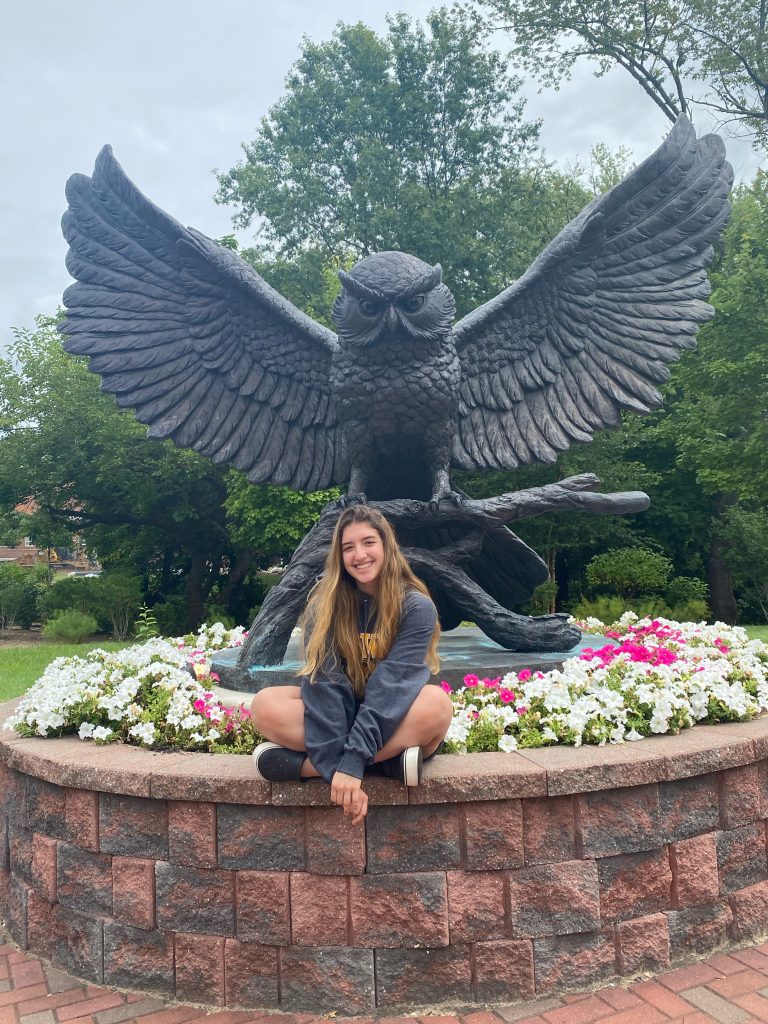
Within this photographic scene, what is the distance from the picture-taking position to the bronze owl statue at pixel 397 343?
405 centimetres

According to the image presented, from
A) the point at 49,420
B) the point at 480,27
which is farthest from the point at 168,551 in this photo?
the point at 480,27

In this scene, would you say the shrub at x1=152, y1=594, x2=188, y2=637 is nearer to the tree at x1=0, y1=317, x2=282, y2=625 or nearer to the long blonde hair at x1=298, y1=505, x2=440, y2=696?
the tree at x1=0, y1=317, x2=282, y2=625

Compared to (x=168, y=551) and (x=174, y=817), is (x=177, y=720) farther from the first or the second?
(x=168, y=551)

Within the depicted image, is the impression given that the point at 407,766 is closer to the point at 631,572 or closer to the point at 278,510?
the point at 278,510

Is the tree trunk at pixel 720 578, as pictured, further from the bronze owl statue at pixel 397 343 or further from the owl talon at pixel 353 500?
the owl talon at pixel 353 500

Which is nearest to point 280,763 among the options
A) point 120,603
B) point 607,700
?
point 607,700

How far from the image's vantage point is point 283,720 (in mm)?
2258

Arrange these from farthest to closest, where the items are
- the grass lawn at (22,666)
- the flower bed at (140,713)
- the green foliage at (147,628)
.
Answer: the grass lawn at (22,666)
the green foliage at (147,628)
the flower bed at (140,713)

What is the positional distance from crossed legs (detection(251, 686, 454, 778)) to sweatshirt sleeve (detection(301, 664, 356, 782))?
52 mm

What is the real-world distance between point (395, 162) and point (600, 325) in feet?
45.9

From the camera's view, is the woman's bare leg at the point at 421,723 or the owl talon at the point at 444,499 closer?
the woman's bare leg at the point at 421,723

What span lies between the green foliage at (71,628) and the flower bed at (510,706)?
10.1m

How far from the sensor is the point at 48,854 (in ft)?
8.66

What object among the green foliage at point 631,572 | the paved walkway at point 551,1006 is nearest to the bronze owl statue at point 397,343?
the paved walkway at point 551,1006
